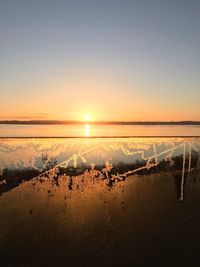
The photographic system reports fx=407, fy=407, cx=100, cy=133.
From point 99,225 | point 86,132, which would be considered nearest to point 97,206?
point 99,225

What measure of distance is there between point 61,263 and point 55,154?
34.2 ft

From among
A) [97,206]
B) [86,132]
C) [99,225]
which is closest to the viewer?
[99,225]

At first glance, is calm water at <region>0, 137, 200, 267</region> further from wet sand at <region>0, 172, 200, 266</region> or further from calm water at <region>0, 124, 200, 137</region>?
calm water at <region>0, 124, 200, 137</region>

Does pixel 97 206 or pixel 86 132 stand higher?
pixel 86 132

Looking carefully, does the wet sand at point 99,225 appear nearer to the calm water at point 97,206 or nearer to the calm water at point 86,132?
the calm water at point 97,206

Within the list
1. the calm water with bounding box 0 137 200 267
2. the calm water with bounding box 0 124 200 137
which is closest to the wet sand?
the calm water with bounding box 0 137 200 267

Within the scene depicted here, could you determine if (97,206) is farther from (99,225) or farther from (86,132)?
(86,132)

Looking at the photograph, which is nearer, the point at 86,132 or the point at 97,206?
the point at 97,206

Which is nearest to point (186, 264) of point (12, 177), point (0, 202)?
point (0, 202)

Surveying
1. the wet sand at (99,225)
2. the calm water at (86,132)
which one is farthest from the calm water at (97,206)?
the calm water at (86,132)

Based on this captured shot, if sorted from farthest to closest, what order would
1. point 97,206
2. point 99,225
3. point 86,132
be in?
point 86,132, point 97,206, point 99,225

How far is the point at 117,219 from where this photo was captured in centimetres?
1666

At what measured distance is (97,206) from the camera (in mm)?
17734

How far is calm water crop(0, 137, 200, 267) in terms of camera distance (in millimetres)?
14266
